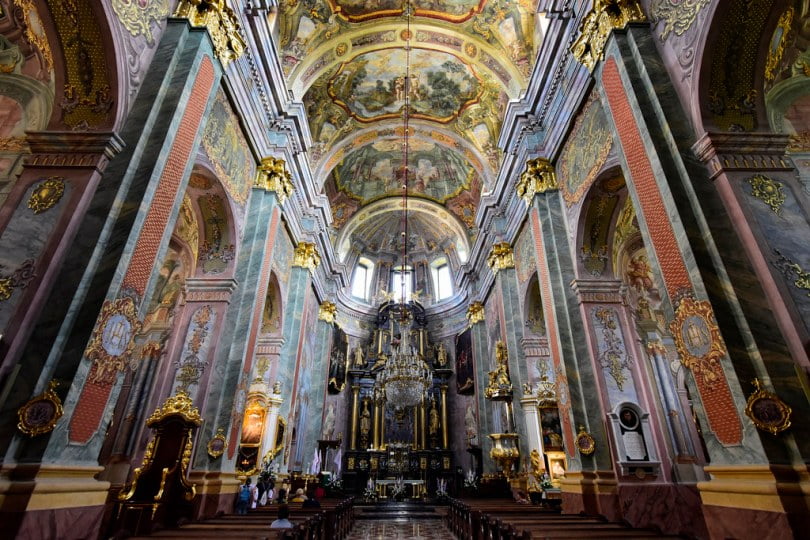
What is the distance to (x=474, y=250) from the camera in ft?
54.2

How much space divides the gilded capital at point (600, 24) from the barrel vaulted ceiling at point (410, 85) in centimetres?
399

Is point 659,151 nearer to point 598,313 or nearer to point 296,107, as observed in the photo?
point 598,313

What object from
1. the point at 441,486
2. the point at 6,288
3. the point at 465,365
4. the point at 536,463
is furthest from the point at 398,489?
the point at 6,288

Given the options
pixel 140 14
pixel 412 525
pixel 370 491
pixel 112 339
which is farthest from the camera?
pixel 370 491

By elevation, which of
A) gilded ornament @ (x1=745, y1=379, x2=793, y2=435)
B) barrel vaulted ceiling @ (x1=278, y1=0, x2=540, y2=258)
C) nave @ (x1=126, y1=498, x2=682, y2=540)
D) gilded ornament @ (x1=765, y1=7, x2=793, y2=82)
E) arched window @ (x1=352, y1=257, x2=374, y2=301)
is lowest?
nave @ (x1=126, y1=498, x2=682, y2=540)

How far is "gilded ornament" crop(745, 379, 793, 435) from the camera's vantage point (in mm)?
3660

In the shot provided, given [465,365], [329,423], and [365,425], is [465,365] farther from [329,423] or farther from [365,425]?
[329,423]

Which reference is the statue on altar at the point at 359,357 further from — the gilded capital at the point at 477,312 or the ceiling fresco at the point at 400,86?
the ceiling fresco at the point at 400,86

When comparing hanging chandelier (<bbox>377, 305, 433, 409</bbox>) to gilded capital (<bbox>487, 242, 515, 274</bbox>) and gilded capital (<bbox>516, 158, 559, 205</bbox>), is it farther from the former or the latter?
gilded capital (<bbox>516, 158, 559, 205</bbox>)

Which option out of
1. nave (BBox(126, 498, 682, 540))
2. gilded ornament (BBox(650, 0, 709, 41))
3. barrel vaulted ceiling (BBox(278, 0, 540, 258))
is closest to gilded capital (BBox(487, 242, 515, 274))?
barrel vaulted ceiling (BBox(278, 0, 540, 258))

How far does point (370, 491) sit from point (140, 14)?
16.5 meters

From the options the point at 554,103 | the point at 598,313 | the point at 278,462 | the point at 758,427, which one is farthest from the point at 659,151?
the point at 278,462

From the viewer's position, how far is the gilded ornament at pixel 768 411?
3660 mm

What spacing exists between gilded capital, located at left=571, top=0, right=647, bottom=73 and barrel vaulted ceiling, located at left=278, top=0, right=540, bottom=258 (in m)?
3.99
